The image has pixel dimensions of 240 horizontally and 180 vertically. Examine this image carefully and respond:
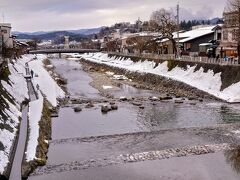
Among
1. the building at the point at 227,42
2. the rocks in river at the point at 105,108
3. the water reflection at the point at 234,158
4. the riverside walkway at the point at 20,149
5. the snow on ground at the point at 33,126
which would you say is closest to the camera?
the riverside walkway at the point at 20,149

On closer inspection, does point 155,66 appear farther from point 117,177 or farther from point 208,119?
point 117,177

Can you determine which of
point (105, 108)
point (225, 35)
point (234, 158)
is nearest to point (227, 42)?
point (225, 35)

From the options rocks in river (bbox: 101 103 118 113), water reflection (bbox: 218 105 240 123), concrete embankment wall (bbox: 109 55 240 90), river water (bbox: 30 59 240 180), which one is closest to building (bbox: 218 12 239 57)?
concrete embankment wall (bbox: 109 55 240 90)

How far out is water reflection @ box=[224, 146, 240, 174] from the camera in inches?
622

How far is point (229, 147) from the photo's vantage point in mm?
18203

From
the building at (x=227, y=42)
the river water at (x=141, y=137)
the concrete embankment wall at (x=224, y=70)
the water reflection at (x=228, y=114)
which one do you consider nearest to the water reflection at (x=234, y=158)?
the river water at (x=141, y=137)

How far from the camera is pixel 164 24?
55312mm

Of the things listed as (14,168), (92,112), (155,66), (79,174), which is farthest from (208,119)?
(155,66)

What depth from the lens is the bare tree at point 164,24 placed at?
53969mm

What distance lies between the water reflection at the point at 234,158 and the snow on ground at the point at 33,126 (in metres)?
9.06

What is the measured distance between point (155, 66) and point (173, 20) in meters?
9.22

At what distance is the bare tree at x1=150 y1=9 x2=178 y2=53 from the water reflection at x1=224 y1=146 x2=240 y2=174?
121 feet

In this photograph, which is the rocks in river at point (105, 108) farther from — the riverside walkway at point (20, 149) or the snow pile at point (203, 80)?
the snow pile at point (203, 80)

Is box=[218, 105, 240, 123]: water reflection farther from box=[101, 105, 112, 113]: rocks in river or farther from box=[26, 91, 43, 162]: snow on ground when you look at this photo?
box=[26, 91, 43, 162]: snow on ground
